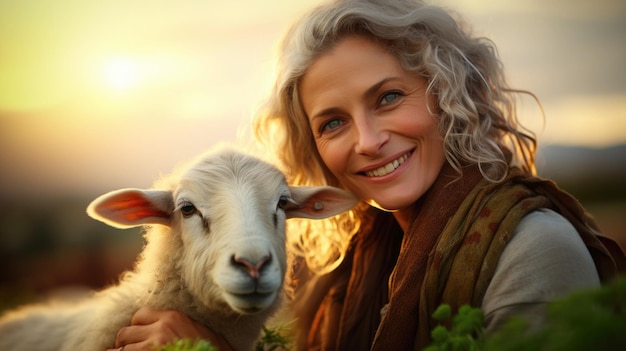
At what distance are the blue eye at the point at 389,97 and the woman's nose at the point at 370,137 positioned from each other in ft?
0.44

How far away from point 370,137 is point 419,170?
0.35 meters

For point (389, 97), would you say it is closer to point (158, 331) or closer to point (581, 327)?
point (158, 331)

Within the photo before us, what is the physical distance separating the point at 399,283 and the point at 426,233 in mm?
307

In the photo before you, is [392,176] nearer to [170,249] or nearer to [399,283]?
[399,283]

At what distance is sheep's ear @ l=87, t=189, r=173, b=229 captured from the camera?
2.85m

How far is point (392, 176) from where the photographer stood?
3.03 meters

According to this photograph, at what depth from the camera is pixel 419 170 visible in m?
3.02

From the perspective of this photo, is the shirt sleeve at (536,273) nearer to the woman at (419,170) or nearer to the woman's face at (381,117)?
the woman at (419,170)

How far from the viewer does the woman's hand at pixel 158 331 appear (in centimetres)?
257

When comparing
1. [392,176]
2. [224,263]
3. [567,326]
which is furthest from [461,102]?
[567,326]

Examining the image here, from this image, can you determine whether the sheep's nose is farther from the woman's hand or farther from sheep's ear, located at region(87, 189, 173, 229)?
sheep's ear, located at region(87, 189, 173, 229)

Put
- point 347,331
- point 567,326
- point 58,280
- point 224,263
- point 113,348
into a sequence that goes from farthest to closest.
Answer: point 58,280 < point 347,331 < point 113,348 < point 224,263 < point 567,326

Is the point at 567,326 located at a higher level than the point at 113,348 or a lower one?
higher

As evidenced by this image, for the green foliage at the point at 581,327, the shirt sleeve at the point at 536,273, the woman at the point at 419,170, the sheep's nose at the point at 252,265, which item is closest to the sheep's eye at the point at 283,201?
the woman at the point at 419,170
